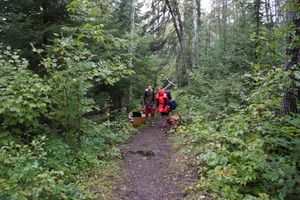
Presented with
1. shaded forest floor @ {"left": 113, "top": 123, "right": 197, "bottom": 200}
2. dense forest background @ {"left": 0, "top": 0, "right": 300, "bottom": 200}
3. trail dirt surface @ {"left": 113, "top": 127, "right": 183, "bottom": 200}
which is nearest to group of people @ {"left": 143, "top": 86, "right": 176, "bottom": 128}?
trail dirt surface @ {"left": 113, "top": 127, "right": 183, "bottom": 200}

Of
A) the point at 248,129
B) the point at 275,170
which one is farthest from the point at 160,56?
the point at 275,170

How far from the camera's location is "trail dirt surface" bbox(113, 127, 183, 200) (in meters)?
6.34

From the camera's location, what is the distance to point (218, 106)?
11.3 metres

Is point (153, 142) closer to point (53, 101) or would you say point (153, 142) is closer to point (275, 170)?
point (53, 101)

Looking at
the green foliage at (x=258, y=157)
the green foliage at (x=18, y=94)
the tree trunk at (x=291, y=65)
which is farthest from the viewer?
the green foliage at (x=18, y=94)

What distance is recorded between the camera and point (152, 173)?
771 centimetres

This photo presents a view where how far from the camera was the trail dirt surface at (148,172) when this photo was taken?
6.34 m

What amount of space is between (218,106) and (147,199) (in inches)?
240

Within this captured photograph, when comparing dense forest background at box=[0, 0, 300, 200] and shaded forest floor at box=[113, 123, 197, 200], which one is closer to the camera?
dense forest background at box=[0, 0, 300, 200]

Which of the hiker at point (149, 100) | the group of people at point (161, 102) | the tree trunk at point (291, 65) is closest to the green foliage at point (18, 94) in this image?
the tree trunk at point (291, 65)

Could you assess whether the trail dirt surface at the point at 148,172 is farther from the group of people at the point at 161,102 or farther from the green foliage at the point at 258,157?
the group of people at the point at 161,102

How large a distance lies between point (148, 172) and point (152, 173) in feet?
0.47

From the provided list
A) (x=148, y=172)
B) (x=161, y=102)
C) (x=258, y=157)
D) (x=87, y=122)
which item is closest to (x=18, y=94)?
(x=87, y=122)

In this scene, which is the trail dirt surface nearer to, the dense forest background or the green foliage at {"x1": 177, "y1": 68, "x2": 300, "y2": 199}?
the dense forest background
